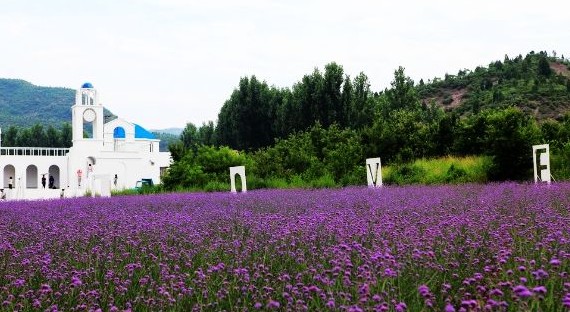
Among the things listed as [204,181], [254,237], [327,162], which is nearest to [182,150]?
[204,181]

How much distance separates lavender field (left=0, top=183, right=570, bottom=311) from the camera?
3.20 meters

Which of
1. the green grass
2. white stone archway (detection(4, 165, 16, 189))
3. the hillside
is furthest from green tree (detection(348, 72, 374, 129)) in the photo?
white stone archway (detection(4, 165, 16, 189))

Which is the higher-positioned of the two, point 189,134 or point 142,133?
point 189,134

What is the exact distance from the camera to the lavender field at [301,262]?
3201 millimetres

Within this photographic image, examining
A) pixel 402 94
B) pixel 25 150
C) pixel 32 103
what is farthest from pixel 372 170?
pixel 32 103

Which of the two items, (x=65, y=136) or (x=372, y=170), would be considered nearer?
(x=372, y=170)

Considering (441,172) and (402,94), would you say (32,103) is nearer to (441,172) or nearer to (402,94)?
(402,94)

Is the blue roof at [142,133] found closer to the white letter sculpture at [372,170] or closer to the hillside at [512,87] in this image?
the hillside at [512,87]

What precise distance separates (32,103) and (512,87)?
5672 inches

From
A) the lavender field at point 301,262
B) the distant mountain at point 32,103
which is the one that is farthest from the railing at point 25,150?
the distant mountain at point 32,103

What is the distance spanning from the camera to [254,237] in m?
5.47

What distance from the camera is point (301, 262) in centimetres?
441

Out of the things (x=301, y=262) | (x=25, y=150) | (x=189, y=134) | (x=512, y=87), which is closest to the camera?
(x=301, y=262)

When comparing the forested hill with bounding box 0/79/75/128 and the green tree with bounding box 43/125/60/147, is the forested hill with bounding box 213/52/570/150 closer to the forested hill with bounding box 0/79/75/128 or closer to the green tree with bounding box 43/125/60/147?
the green tree with bounding box 43/125/60/147
